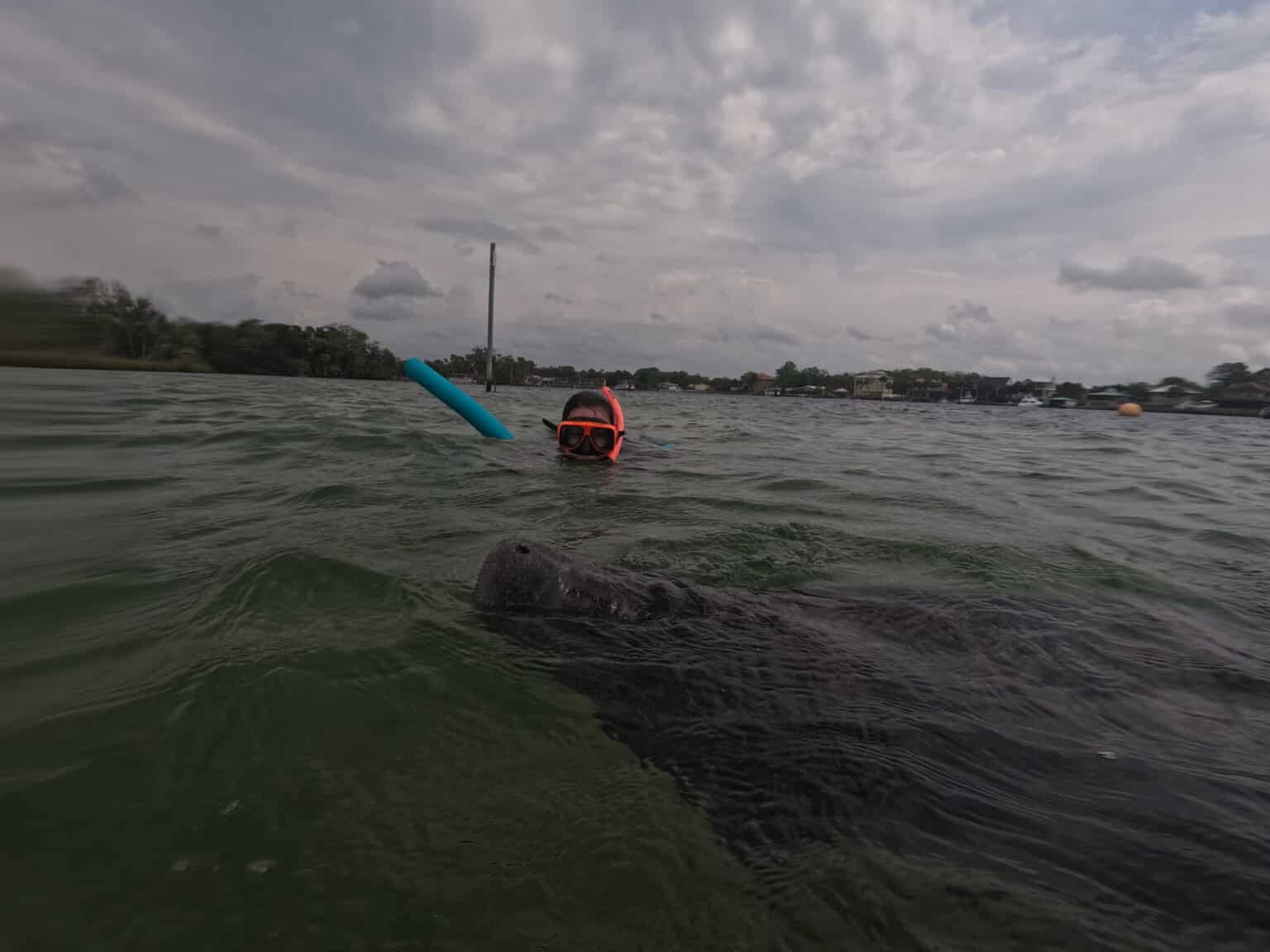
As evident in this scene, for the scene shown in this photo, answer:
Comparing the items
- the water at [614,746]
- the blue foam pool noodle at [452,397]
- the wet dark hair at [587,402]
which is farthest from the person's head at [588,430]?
the water at [614,746]

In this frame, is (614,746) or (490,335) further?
(490,335)

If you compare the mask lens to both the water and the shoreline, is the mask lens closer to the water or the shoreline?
the water

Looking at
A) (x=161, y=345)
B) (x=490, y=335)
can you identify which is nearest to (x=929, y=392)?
(x=490, y=335)

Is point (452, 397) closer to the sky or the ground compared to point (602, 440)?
closer to the sky

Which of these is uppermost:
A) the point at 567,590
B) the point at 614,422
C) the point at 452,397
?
the point at 452,397

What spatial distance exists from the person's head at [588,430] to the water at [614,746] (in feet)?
15.5

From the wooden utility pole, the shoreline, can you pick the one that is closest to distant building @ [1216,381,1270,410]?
the shoreline

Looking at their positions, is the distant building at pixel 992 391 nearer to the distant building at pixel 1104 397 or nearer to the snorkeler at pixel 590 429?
the distant building at pixel 1104 397

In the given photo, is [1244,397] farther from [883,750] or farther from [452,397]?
[883,750]

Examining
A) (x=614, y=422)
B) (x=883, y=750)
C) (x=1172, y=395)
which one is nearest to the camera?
(x=883, y=750)

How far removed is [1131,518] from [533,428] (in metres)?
12.9

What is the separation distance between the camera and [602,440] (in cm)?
967

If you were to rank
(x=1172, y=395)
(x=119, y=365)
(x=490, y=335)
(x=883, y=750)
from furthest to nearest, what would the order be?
(x=1172, y=395), (x=490, y=335), (x=119, y=365), (x=883, y=750)

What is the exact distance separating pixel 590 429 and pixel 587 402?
0.77m
